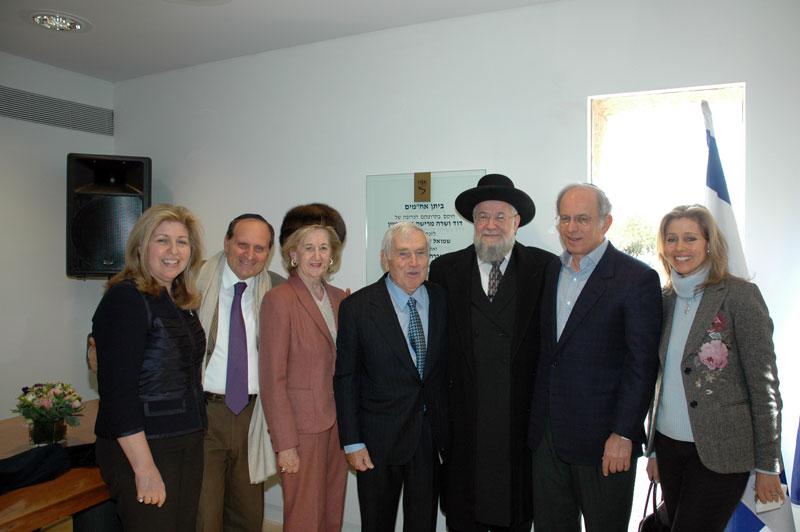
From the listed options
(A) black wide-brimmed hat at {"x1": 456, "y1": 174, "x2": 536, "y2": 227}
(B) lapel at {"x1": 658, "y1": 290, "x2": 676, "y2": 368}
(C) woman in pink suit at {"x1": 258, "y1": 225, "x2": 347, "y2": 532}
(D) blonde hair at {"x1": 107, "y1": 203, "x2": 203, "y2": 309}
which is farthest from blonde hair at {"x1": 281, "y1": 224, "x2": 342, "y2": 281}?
(B) lapel at {"x1": 658, "y1": 290, "x2": 676, "y2": 368}

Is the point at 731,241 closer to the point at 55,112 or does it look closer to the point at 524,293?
the point at 524,293

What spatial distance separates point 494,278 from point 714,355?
86cm

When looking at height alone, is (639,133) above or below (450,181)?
above

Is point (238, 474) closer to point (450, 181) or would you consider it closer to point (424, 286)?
point (424, 286)

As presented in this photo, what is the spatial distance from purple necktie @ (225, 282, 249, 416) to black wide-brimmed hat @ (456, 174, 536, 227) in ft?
3.83

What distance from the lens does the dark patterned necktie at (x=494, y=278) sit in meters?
2.26

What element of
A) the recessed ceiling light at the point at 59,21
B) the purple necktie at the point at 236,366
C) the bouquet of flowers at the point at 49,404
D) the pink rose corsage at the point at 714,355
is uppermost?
the recessed ceiling light at the point at 59,21

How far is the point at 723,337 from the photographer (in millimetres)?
1877

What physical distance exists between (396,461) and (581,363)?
811 millimetres

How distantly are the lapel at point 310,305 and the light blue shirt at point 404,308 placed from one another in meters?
0.32

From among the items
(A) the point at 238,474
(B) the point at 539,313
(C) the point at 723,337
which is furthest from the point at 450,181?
(A) the point at 238,474

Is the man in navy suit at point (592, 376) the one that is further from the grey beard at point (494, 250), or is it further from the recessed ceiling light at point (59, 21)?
the recessed ceiling light at point (59, 21)

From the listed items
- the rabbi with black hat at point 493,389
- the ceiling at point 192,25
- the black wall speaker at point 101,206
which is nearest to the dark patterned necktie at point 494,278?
the rabbi with black hat at point 493,389

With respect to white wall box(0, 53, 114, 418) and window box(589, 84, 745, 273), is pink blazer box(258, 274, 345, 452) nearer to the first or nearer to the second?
window box(589, 84, 745, 273)
